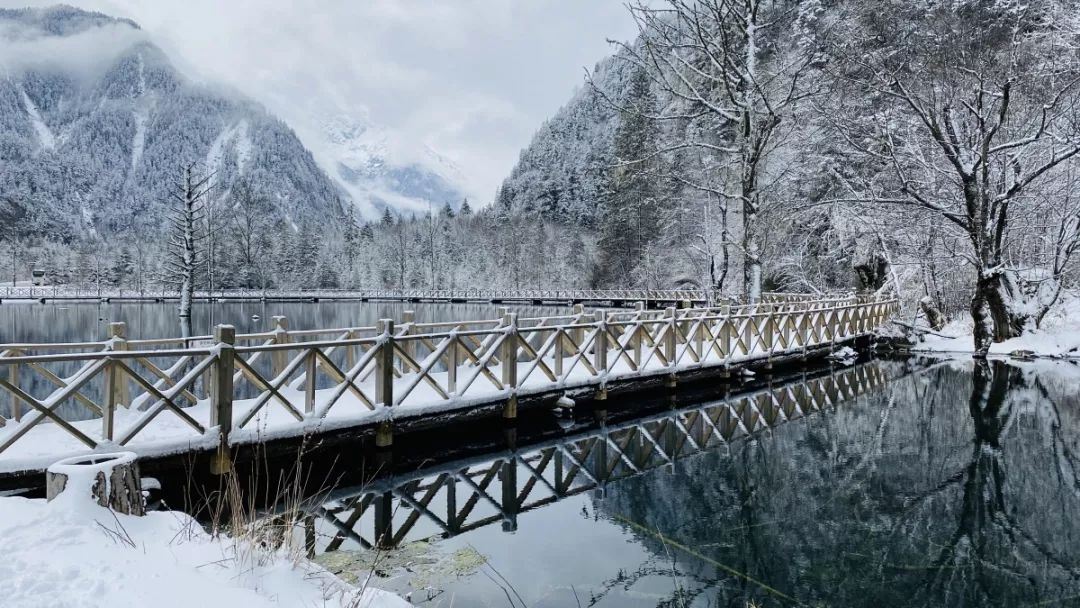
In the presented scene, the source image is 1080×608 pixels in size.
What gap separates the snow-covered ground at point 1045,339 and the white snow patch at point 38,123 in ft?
676

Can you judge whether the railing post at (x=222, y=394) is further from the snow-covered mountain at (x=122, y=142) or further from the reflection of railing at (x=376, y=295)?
the snow-covered mountain at (x=122, y=142)

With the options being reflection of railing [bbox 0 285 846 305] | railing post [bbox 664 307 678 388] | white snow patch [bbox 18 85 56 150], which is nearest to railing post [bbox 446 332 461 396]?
railing post [bbox 664 307 678 388]

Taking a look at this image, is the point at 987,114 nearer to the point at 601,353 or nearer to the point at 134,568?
the point at 601,353

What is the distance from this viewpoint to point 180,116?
6939 inches

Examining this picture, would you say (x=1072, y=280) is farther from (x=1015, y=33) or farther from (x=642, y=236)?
(x=642, y=236)

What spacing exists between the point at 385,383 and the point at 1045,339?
20543 mm

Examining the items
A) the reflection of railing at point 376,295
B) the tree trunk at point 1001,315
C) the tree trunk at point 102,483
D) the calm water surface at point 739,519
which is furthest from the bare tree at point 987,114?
the reflection of railing at point 376,295

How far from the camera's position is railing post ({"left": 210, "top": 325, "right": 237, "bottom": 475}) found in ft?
22.1

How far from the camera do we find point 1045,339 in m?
18.5

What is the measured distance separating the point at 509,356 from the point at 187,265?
75.6 ft

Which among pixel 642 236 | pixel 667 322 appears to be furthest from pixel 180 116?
pixel 667 322

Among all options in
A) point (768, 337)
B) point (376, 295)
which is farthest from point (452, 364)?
point (376, 295)

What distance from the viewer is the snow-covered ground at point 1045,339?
18172 mm

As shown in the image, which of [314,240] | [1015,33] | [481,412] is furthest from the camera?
[314,240]
